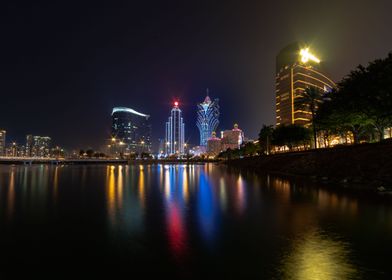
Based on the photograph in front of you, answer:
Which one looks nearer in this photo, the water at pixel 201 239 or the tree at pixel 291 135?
the water at pixel 201 239

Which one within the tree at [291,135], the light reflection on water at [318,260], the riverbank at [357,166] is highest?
the tree at [291,135]

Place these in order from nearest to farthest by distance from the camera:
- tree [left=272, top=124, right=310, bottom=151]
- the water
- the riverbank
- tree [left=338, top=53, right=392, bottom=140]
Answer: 1. the water
2. the riverbank
3. tree [left=338, top=53, right=392, bottom=140]
4. tree [left=272, top=124, right=310, bottom=151]

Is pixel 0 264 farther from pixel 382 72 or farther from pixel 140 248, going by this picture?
pixel 382 72

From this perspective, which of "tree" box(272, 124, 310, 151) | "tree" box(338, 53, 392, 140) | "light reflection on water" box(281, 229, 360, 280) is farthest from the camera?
"tree" box(272, 124, 310, 151)

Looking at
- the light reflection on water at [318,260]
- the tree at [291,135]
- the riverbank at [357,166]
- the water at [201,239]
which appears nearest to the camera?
the light reflection on water at [318,260]

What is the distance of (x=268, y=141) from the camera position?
135m

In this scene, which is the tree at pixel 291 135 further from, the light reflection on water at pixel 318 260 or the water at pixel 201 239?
the light reflection on water at pixel 318 260

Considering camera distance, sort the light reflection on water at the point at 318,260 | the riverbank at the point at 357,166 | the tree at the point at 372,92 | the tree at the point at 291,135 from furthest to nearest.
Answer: the tree at the point at 291,135
the tree at the point at 372,92
the riverbank at the point at 357,166
the light reflection on water at the point at 318,260

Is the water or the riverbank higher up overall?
the riverbank

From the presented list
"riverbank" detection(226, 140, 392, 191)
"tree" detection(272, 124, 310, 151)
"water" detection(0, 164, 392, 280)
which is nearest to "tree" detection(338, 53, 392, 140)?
"riverbank" detection(226, 140, 392, 191)

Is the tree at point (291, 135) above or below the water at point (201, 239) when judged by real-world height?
above

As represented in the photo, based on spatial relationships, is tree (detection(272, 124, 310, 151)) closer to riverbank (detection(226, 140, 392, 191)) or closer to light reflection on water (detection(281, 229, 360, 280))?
riverbank (detection(226, 140, 392, 191))

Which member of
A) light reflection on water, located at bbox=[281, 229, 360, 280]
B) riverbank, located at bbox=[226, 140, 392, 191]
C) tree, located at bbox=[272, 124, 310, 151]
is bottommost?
light reflection on water, located at bbox=[281, 229, 360, 280]

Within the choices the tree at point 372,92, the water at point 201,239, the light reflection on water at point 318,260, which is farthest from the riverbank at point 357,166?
the light reflection on water at point 318,260
